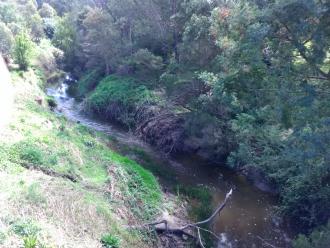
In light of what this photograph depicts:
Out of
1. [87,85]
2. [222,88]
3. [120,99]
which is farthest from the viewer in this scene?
[87,85]

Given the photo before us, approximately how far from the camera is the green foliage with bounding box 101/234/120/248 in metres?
10.4

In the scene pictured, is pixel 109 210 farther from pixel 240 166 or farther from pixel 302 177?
pixel 240 166

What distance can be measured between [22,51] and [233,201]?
24332 millimetres

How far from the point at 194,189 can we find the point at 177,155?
19.6ft

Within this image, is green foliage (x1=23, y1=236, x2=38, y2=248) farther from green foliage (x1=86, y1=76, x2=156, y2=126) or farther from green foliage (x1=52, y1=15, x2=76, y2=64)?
green foliage (x1=52, y1=15, x2=76, y2=64)

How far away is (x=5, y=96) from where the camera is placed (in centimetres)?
2208

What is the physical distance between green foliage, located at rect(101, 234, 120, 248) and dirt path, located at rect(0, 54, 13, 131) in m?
7.28

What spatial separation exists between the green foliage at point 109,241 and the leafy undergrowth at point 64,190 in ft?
0.12

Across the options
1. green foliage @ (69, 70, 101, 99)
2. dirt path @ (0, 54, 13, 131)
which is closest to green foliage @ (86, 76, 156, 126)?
green foliage @ (69, 70, 101, 99)

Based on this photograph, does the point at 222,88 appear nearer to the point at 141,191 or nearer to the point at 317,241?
the point at 141,191

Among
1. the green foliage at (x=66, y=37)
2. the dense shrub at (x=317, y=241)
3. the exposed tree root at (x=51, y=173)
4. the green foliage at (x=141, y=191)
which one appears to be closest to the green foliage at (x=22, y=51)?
the green foliage at (x=66, y=37)

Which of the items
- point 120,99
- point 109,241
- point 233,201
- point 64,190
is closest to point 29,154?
point 64,190

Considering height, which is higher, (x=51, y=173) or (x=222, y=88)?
(x=222, y=88)

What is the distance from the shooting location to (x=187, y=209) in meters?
16.3
